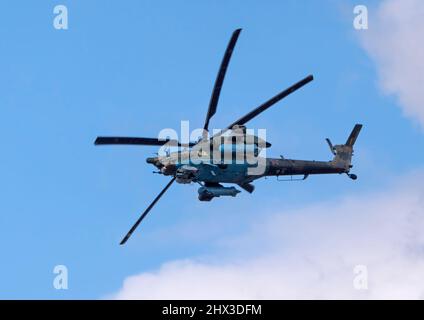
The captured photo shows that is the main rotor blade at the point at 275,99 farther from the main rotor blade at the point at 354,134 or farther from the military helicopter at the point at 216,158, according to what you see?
the main rotor blade at the point at 354,134

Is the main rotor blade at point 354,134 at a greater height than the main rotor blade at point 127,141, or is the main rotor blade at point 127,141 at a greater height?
the main rotor blade at point 354,134

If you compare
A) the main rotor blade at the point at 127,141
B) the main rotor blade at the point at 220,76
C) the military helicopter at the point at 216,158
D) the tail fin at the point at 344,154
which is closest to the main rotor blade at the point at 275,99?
the military helicopter at the point at 216,158

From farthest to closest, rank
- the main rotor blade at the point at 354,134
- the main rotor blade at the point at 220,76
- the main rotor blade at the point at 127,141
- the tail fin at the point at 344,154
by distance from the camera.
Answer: the main rotor blade at the point at 354,134 → the tail fin at the point at 344,154 → the main rotor blade at the point at 127,141 → the main rotor blade at the point at 220,76

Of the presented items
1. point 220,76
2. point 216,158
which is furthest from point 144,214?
point 220,76

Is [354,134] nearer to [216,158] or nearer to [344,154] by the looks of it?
[344,154]

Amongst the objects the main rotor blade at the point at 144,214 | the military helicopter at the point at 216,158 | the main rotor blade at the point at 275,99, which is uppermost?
the main rotor blade at the point at 275,99

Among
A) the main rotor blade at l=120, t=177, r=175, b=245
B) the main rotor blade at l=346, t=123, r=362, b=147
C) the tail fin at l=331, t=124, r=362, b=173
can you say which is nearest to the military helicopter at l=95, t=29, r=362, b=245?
the main rotor blade at l=120, t=177, r=175, b=245

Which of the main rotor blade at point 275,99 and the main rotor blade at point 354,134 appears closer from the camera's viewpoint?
the main rotor blade at point 275,99

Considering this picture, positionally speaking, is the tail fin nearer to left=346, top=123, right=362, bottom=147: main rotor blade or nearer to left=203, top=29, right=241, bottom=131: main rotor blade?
left=346, top=123, right=362, bottom=147: main rotor blade

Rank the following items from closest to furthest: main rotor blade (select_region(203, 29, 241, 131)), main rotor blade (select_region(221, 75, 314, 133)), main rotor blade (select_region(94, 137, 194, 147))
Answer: main rotor blade (select_region(203, 29, 241, 131))
main rotor blade (select_region(94, 137, 194, 147))
main rotor blade (select_region(221, 75, 314, 133))

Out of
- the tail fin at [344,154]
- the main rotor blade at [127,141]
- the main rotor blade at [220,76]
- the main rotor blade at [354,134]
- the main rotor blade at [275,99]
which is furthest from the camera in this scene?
the main rotor blade at [354,134]

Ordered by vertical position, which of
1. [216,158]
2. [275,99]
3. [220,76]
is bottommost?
[216,158]
